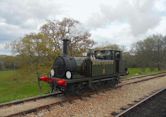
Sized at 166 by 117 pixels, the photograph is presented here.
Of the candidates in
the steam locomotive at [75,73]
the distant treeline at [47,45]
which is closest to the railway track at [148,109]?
the steam locomotive at [75,73]

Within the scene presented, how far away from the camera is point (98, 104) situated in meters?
11.0

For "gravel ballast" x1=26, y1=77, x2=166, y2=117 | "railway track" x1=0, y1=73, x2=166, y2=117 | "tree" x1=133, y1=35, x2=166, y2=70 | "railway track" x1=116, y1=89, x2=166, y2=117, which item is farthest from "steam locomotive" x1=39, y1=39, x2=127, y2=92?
"tree" x1=133, y1=35, x2=166, y2=70

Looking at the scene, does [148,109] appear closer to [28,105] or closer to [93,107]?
[93,107]

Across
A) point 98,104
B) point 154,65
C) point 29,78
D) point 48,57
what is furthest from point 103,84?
point 154,65

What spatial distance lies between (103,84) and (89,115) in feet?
22.4

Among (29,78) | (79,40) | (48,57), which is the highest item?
(79,40)

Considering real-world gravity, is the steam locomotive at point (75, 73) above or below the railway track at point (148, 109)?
above

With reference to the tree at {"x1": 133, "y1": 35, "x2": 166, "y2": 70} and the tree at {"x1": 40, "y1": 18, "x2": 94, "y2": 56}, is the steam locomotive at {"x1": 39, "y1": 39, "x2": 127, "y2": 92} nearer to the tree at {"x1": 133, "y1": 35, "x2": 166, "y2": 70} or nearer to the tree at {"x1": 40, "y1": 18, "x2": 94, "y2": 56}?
the tree at {"x1": 40, "y1": 18, "x2": 94, "y2": 56}

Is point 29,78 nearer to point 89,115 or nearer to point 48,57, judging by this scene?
point 48,57

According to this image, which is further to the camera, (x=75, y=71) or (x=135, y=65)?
(x=135, y=65)

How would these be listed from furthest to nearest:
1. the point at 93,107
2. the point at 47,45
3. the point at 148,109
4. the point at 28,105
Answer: the point at 47,45, the point at 93,107, the point at 28,105, the point at 148,109

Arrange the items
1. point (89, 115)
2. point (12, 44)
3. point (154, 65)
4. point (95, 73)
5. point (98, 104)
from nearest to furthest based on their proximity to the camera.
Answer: point (89, 115)
point (98, 104)
point (95, 73)
point (12, 44)
point (154, 65)

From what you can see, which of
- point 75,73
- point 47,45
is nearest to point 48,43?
point 47,45

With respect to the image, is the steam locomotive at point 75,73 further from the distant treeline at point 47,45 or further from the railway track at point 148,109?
the distant treeline at point 47,45
